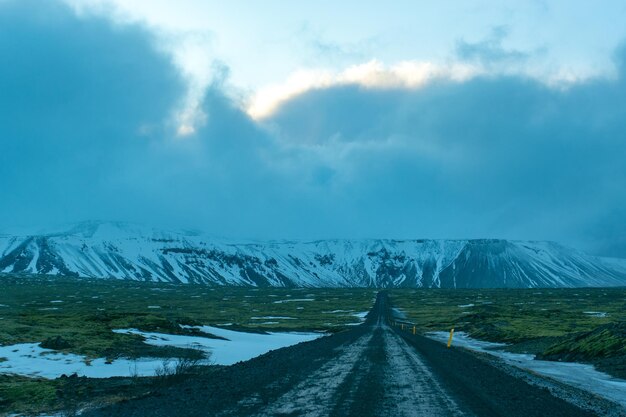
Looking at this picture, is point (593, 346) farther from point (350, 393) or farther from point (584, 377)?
point (350, 393)

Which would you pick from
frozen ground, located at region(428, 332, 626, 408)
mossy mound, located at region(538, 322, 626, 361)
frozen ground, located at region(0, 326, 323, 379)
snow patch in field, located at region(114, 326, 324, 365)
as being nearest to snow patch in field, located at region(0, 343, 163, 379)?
frozen ground, located at region(0, 326, 323, 379)

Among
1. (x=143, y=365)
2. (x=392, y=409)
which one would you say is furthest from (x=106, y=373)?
(x=392, y=409)

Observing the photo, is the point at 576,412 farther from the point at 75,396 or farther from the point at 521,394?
the point at 75,396

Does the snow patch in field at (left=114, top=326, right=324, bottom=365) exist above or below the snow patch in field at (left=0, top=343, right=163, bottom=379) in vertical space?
below

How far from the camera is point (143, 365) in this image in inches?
884

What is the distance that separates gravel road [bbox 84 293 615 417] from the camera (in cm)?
1272

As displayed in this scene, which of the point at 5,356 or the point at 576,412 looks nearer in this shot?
the point at 576,412

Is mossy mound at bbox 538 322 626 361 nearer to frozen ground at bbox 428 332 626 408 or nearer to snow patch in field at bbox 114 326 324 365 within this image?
frozen ground at bbox 428 332 626 408

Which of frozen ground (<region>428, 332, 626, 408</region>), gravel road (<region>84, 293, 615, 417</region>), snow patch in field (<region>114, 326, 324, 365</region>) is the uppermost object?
gravel road (<region>84, 293, 615, 417</region>)

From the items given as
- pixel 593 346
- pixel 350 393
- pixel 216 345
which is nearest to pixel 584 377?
pixel 593 346

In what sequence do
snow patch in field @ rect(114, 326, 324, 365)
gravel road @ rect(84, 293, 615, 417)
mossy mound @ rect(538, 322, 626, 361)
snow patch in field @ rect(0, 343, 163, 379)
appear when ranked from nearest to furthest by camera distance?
gravel road @ rect(84, 293, 615, 417), snow patch in field @ rect(0, 343, 163, 379), snow patch in field @ rect(114, 326, 324, 365), mossy mound @ rect(538, 322, 626, 361)

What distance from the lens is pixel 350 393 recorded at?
15148 mm

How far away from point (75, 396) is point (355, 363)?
1247cm

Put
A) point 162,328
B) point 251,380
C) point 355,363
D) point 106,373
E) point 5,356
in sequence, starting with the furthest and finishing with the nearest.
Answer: point 162,328
point 355,363
point 5,356
point 106,373
point 251,380
